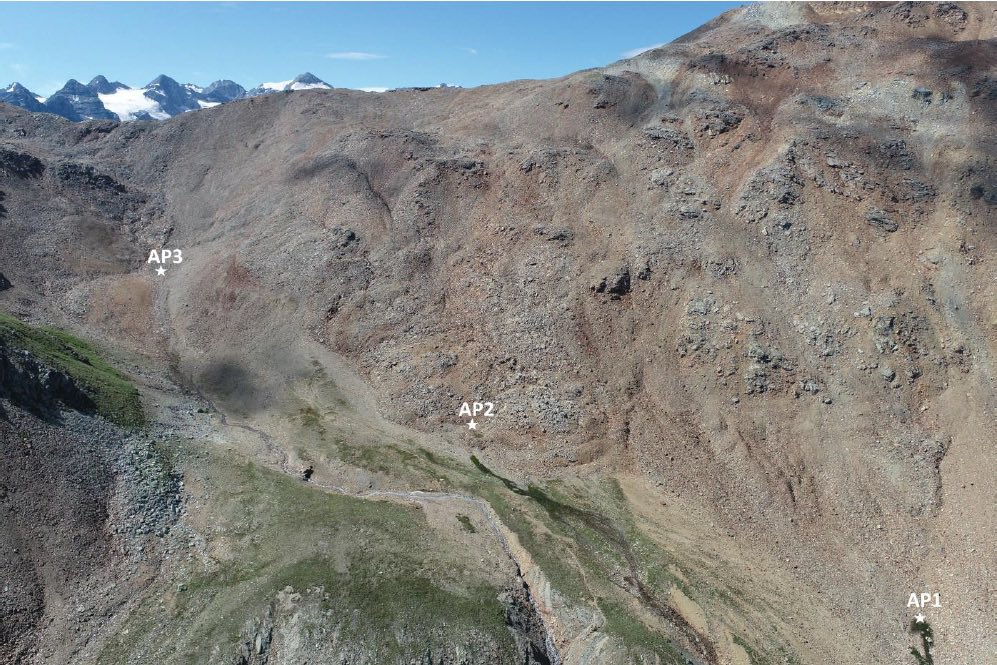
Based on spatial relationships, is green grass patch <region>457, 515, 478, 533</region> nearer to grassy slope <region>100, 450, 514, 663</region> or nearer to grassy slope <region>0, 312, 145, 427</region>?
grassy slope <region>100, 450, 514, 663</region>

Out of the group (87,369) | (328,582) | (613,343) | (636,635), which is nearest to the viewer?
(328,582)

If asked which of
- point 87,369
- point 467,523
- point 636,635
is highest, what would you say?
point 87,369

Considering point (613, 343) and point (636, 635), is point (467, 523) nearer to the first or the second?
point (636, 635)

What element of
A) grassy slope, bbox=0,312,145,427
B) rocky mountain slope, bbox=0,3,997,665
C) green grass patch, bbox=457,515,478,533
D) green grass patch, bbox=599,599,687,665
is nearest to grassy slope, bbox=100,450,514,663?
rocky mountain slope, bbox=0,3,997,665

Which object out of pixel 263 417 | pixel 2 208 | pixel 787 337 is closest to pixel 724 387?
pixel 787 337

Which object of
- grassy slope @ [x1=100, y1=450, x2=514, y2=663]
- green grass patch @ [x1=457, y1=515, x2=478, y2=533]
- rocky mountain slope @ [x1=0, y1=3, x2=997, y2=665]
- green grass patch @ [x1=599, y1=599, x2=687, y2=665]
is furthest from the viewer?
green grass patch @ [x1=457, y1=515, x2=478, y2=533]

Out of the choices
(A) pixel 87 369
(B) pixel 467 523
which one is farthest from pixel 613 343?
(A) pixel 87 369

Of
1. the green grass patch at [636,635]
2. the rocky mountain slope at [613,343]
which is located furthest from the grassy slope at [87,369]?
the green grass patch at [636,635]

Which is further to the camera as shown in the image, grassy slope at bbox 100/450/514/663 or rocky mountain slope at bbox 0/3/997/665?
rocky mountain slope at bbox 0/3/997/665
